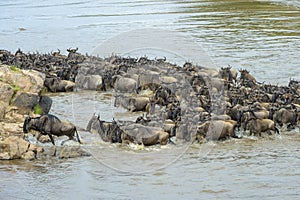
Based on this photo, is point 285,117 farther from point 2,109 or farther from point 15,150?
point 2,109

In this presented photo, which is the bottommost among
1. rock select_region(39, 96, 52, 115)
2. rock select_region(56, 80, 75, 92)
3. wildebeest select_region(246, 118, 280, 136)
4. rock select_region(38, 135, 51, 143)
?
rock select_region(38, 135, 51, 143)

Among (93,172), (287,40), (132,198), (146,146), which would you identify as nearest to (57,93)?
(146,146)

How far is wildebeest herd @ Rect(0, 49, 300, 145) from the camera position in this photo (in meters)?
12.4

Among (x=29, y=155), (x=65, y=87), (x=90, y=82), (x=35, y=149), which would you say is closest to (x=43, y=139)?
(x=35, y=149)

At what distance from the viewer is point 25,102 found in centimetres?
1383

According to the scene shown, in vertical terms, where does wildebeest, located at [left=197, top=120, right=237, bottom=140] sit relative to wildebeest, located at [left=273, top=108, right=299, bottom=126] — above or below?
below


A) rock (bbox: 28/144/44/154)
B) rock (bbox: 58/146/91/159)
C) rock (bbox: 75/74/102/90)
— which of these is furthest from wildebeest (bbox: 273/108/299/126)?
rock (bbox: 75/74/102/90)

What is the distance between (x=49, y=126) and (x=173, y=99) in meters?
3.88

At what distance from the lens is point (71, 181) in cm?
1022

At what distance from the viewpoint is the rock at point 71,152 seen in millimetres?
11430

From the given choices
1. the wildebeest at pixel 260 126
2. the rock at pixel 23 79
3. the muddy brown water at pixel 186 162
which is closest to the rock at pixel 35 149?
the muddy brown water at pixel 186 162

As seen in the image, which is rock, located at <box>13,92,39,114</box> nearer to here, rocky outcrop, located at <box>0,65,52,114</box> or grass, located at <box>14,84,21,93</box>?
rocky outcrop, located at <box>0,65,52,114</box>

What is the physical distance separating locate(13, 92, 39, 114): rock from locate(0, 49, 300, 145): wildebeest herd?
145cm

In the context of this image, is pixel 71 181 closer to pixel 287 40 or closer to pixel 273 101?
pixel 273 101
